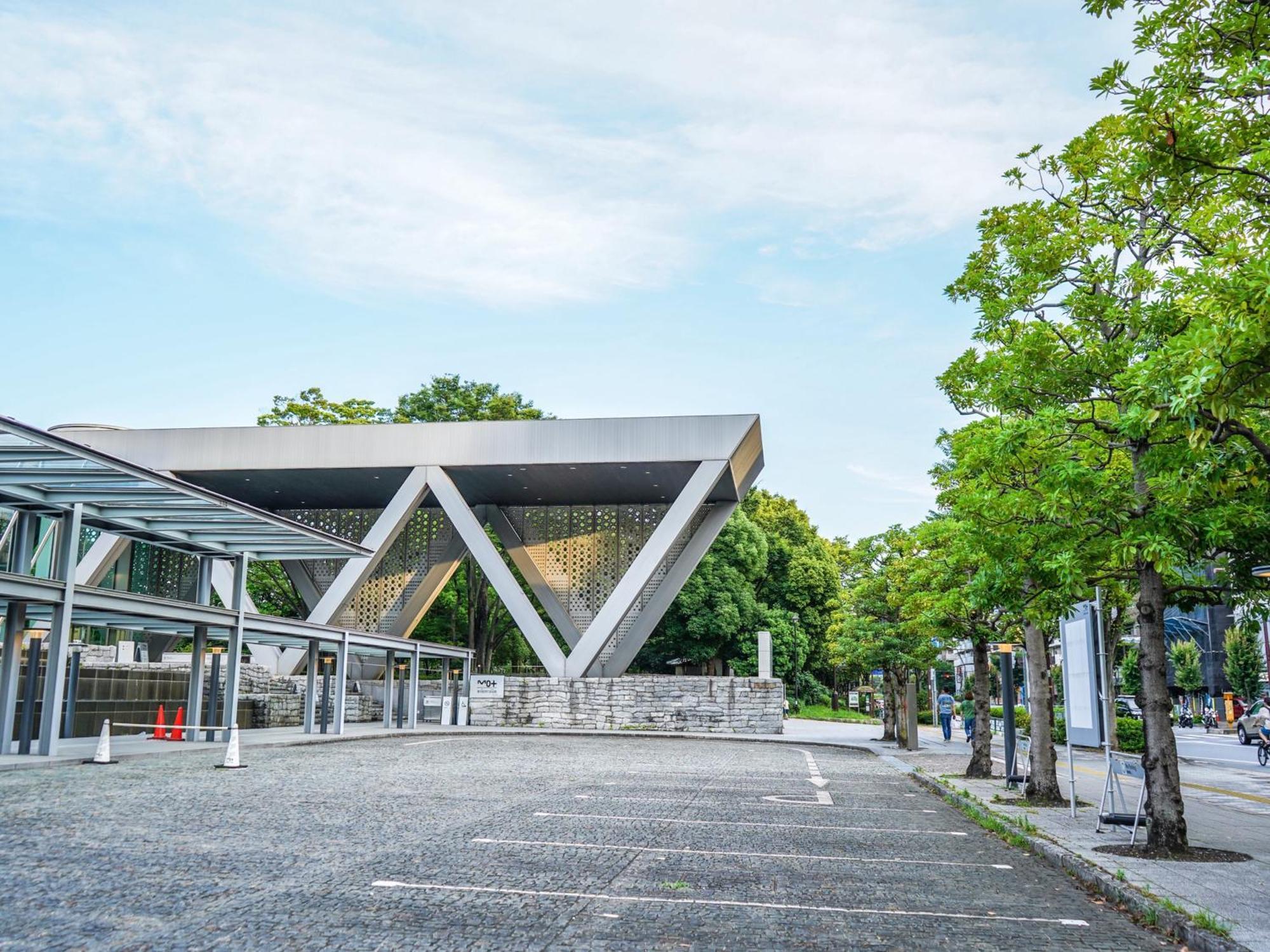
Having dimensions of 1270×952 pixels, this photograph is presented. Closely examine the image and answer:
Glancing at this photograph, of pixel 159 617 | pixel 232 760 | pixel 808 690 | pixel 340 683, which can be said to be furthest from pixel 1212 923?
pixel 808 690

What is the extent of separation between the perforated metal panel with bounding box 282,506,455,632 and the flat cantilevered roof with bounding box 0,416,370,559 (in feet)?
49.2

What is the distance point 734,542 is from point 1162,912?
45592 millimetres

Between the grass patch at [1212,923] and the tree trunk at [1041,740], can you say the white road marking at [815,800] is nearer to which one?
the tree trunk at [1041,740]

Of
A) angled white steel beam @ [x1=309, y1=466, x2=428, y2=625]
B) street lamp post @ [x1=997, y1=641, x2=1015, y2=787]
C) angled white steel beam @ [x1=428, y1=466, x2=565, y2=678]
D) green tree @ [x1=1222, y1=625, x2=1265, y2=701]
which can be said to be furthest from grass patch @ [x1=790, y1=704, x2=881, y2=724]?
street lamp post @ [x1=997, y1=641, x2=1015, y2=787]

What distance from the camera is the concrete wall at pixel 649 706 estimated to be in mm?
34750

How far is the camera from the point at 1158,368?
6828 mm

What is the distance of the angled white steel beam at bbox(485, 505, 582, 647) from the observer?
4050cm

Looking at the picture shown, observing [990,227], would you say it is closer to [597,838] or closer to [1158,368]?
[1158,368]

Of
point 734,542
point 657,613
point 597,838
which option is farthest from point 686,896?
point 734,542

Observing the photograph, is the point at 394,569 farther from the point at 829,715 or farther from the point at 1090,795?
the point at 1090,795

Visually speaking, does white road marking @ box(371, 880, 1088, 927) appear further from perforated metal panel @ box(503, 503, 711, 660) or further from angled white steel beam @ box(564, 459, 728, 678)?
perforated metal panel @ box(503, 503, 711, 660)

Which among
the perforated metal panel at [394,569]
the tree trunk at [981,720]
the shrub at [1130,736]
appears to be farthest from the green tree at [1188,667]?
the tree trunk at [981,720]

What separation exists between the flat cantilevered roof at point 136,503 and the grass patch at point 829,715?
32.3 meters

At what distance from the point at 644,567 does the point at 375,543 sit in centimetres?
961
